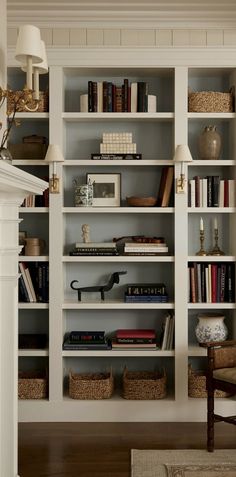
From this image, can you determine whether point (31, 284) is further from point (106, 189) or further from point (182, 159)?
point (182, 159)

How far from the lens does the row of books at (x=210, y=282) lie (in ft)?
15.3

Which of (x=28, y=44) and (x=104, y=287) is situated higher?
(x=28, y=44)

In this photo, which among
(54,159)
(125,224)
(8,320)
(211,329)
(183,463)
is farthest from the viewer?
(125,224)

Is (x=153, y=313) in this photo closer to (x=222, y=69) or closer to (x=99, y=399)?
(x=99, y=399)

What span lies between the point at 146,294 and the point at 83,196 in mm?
847

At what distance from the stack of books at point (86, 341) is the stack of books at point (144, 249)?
0.65 m

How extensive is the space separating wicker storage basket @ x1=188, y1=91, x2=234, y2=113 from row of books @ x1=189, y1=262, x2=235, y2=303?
3.71ft

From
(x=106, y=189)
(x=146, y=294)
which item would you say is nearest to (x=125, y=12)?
(x=106, y=189)

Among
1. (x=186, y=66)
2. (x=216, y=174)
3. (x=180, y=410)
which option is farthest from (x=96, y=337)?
(x=186, y=66)

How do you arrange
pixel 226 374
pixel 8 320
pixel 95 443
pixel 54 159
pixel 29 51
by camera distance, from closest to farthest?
pixel 29 51, pixel 8 320, pixel 226 374, pixel 95 443, pixel 54 159

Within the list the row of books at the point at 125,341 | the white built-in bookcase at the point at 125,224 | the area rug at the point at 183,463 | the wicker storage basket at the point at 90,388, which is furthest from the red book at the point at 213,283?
the area rug at the point at 183,463

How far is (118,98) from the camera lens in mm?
4660

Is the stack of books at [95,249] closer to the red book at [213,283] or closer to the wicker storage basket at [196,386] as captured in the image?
the red book at [213,283]

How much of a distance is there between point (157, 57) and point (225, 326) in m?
1.99
